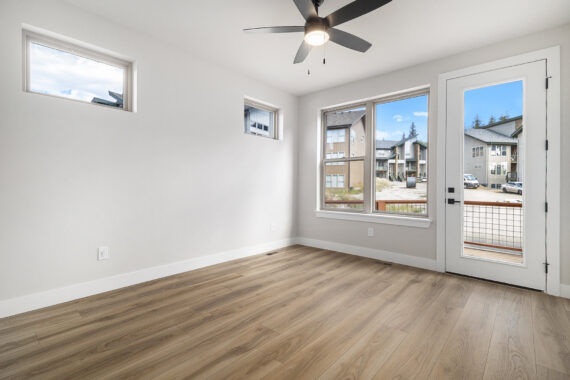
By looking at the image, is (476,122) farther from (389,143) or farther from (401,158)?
(389,143)

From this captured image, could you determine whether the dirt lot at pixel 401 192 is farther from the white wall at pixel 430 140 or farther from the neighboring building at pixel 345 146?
the neighboring building at pixel 345 146

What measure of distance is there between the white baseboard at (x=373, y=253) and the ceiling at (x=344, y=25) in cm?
264

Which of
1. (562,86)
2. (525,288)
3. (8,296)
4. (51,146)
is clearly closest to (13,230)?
(8,296)

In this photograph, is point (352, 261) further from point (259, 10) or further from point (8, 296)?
point (8, 296)

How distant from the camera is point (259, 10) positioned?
8.13ft

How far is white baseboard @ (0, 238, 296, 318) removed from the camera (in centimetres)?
220

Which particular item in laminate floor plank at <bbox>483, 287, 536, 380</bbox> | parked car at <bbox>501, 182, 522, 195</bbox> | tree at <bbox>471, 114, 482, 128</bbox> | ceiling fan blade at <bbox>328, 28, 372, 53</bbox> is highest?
ceiling fan blade at <bbox>328, 28, 372, 53</bbox>

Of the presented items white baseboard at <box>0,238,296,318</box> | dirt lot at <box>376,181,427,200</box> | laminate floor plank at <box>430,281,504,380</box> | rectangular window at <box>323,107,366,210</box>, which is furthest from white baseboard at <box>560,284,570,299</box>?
white baseboard at <box>0,238,296,318</box>

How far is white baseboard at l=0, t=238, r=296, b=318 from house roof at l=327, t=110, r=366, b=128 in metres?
2.68

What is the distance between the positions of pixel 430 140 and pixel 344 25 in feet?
6.09

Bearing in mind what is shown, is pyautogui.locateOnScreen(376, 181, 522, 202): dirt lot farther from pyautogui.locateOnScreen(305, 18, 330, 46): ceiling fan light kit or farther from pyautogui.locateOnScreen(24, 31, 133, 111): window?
pyautogui.locateOnScreen(24, 31, 133, 111): window

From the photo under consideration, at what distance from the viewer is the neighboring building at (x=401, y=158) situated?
3.68 metres

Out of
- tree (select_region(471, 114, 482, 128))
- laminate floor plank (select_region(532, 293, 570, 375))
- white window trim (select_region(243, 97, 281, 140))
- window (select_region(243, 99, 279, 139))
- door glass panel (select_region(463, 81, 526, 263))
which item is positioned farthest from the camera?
white window trim (select_region(243, 97, 281, 140))

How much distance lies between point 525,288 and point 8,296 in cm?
491
